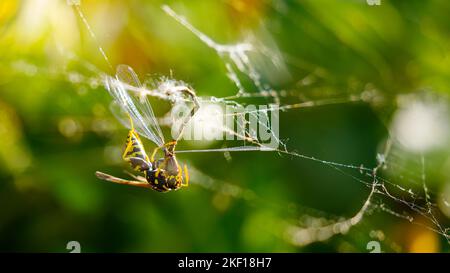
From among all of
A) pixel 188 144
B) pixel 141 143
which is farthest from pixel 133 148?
pixel 188 144

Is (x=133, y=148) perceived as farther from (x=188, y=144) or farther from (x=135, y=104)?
(x=188, y=144)

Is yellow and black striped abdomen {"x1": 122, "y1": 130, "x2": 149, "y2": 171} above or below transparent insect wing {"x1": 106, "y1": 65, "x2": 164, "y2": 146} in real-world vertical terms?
below

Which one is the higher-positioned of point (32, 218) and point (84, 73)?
point (84, 73)

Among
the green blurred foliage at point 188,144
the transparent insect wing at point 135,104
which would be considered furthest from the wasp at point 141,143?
the green blurred foliage at point 188,144

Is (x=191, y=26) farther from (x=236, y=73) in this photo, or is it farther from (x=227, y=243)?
(x=227, y=243)

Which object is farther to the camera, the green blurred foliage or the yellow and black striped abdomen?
the green blurred foliage

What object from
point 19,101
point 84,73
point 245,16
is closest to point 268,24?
point 245,16

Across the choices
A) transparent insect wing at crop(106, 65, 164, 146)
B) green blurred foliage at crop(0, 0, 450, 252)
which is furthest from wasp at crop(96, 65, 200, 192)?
green blurred foliage at crop(0, 0, 450, 252)

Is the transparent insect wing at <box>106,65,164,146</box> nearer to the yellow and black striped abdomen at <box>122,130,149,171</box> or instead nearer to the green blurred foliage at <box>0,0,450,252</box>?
the yellow and black striped abdomen at <box>122,130,149,171</box>
